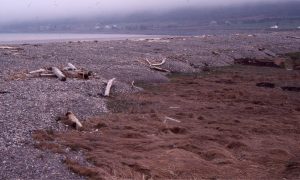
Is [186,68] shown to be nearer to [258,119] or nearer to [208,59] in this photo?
[208,59]

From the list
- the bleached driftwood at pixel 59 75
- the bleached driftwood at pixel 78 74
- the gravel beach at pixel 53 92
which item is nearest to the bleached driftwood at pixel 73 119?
the gravel beach at pixel 53 92

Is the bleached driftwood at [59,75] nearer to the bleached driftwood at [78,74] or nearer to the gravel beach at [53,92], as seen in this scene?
the gravel beach at [53,92]

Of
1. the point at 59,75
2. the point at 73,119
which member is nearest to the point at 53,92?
the point at 59,75

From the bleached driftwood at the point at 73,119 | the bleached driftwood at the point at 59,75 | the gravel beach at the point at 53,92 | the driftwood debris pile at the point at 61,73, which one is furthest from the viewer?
the driftwood debris pile at the point at 61,73

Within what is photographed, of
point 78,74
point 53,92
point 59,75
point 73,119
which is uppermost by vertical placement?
point 59,75

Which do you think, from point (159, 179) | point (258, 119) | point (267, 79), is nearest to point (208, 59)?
point (267, 79)

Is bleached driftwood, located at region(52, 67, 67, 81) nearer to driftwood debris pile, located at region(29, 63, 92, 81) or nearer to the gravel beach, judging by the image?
driftwood debris pile, located at region(29, 63, 92, 81)

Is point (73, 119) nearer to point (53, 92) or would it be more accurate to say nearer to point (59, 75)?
point (53, 92)

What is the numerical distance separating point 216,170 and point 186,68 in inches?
795

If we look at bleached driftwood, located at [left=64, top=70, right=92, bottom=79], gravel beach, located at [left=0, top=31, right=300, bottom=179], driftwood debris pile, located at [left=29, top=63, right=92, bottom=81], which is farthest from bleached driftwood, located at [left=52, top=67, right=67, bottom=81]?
bleached driftwood, located at [left=64, top=70, right=92, bottom=79]

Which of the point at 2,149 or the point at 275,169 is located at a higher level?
the point at 2,149

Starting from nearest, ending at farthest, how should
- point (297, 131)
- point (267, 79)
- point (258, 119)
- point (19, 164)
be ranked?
point (19, 164) < point (297, 131) < point (258, 119) < point (267, 79)

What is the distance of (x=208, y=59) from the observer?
35469 millimetres

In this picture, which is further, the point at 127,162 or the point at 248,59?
the point at 248,59
